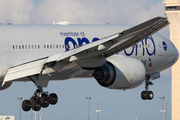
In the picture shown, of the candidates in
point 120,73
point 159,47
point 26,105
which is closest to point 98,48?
point 120,73

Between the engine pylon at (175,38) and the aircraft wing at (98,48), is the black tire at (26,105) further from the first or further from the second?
the engine pylon at (175,38)

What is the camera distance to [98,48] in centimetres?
2433

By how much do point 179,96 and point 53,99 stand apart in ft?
258

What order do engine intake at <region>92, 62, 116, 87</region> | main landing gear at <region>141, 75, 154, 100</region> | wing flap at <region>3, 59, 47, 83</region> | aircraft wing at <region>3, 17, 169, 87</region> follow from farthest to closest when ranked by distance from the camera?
main landing gear at <region>141, 75, 154, 100</region>
engine intake at <region>92, 62, 116, 87</region>
wing flap at <region>3, 59, 47, 83</region>
aircraft wing at <region>3, 17, 169, 87</region>

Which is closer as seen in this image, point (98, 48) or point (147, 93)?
point (98, 48)

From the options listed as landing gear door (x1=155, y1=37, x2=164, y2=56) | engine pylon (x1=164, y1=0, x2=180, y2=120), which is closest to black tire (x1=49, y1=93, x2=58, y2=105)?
landing gear door (x1=155, y1=37, x2=164, y2=56)

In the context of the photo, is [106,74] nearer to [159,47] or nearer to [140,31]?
[140,31]

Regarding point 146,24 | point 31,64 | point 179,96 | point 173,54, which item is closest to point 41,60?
point 31,64

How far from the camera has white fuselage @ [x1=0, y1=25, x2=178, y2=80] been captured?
31.5 meters

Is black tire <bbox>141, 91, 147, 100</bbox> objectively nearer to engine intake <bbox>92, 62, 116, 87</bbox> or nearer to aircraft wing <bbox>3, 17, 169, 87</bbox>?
engine intake <bbox>92, 62, 116, 87</bbox>

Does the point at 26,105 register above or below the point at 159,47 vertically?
below

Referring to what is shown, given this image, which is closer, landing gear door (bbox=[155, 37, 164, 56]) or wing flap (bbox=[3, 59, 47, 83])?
wing flap (bbox=[3, 59, 47, 83])

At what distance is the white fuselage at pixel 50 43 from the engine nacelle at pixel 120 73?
1552mm

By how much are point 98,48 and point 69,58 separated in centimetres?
228
